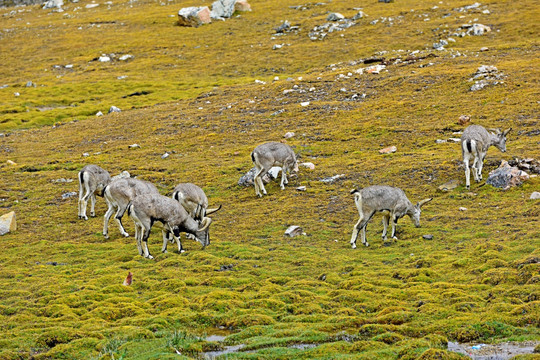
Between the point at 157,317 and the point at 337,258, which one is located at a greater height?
the point at 157,317

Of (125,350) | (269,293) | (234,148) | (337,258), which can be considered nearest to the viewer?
(125,350)

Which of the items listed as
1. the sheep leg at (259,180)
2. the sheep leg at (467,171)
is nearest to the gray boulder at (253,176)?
the sheep leg at (259,180)

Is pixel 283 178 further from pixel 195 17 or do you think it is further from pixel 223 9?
pixel 223 9

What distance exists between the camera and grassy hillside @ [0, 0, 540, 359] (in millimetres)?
13562

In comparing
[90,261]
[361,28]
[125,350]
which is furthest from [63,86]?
[125,350]

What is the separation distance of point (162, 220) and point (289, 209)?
692 cm

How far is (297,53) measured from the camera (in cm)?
7200

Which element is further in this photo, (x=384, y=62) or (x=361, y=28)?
(x=361, y=28)

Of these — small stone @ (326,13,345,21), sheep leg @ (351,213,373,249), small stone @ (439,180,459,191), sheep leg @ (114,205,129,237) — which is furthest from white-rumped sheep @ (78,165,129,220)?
small stone @ (326,13,345,21)

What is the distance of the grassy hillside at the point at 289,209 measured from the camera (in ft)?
44.5

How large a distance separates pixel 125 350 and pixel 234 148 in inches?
1041

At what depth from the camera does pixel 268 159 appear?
2847 cm

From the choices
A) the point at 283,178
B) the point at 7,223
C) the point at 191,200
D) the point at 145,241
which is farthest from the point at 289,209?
the point at 7,223

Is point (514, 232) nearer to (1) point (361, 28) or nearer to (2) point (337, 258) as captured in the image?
(2) point (337, 258)
